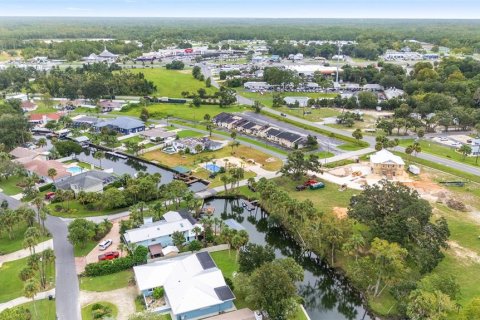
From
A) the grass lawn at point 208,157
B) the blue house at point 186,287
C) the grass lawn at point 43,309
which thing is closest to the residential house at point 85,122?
the grass lawn at point 208,157

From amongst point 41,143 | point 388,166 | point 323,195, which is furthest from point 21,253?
point 388,166

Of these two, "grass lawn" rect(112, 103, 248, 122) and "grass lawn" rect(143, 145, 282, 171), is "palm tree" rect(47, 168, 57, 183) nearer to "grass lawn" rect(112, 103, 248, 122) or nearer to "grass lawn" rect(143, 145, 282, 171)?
"grass lawn" rect(143, 145, 282, 171)

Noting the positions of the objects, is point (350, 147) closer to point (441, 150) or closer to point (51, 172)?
point (441, 150)

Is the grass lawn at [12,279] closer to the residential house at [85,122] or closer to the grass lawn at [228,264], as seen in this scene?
the grass lawn at [228,264]

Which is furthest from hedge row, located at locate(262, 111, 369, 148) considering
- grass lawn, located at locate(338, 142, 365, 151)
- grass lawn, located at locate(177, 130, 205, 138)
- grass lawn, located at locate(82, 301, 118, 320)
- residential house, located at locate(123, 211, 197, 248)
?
grass lawn, located at locate(82, 301, 118, 320)

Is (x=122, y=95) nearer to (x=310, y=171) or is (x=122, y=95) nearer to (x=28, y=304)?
(x=310, y=171)
